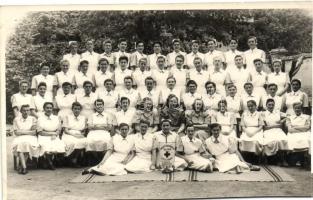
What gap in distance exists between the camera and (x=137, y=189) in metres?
7.36

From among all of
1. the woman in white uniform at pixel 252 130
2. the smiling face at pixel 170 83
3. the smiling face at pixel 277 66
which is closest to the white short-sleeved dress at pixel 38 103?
the smiling face at pixel 170 83

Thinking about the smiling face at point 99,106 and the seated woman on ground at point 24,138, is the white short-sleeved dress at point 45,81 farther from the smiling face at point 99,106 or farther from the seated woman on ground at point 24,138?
the smiling face at point 99,106

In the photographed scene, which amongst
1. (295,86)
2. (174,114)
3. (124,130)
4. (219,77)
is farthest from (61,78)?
(295,86)

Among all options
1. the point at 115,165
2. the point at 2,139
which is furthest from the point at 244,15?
the point at 2,139

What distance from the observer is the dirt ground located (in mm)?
7344

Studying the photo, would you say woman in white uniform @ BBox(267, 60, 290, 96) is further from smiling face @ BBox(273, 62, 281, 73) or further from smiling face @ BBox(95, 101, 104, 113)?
smiling face @ BBox(95, 101, 104, 113)

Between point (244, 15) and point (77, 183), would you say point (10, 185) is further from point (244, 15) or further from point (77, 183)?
point (244, 15)

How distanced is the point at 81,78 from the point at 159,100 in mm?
1213

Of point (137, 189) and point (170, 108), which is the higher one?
point (170, 108)

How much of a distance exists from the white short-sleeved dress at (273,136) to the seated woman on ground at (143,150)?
1.73 meters

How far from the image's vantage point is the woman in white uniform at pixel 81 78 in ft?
25.3

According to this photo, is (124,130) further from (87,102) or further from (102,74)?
(102,74)

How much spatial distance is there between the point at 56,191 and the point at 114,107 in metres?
1.47

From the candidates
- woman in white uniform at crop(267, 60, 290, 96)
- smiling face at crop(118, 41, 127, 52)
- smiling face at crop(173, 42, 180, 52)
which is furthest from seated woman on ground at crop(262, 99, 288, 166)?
smiling face at crop(118, 41, 127, 52)
